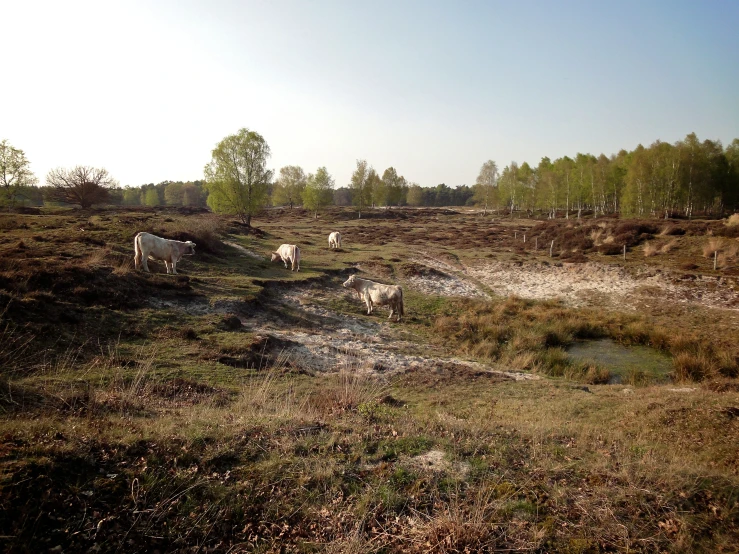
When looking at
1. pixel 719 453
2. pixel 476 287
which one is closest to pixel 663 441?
pixel 719 453

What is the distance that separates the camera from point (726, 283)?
23297mm

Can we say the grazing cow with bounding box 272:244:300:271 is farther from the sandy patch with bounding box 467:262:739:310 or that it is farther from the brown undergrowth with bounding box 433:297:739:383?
the sandy patch with bounding box 467:262:739:310

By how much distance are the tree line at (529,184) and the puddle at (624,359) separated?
123 feet

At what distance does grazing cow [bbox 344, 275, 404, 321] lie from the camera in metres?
19.1

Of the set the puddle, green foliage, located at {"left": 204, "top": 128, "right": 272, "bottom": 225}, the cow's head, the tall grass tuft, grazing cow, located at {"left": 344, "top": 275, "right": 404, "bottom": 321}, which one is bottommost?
the puddle

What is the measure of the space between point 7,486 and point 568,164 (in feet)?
286

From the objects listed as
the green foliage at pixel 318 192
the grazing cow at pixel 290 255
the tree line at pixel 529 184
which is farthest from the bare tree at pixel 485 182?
the grazing cow at pixel 290 255

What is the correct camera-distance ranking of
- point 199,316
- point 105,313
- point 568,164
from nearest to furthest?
point 105,313
point 199,316
point 568,164

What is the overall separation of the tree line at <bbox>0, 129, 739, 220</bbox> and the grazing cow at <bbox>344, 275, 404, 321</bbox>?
94.0ft

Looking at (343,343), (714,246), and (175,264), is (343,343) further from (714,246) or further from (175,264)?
(714,246)

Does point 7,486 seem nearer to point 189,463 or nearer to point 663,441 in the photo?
point 189,463

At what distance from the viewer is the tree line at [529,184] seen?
4388 cm

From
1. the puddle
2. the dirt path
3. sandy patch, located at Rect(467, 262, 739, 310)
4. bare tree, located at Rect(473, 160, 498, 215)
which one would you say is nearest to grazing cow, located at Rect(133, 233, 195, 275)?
the dirt path

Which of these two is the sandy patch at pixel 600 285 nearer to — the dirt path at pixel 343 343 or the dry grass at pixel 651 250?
the dry grass at pixel 651 250
